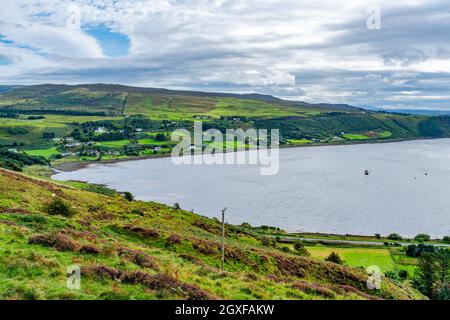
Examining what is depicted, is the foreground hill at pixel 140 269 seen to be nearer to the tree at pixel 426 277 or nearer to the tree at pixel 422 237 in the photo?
the tree at pixel 426 277

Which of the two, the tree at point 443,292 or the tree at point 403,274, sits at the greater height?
the tree at point 443,292

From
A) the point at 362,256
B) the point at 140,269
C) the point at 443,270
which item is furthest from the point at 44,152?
the point at 140,269

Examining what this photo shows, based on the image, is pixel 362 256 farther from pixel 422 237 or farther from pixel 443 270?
pixel 422 237

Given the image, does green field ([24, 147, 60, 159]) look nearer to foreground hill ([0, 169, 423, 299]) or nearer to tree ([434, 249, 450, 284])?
foreground hill ([0, 169, 423, 299])

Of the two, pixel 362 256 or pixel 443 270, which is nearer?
pixel 443 270

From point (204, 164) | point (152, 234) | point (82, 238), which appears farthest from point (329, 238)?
point (204, 164)

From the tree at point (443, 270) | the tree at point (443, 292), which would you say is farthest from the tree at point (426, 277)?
the tree at point (443, 292)

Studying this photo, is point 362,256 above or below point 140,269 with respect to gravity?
below

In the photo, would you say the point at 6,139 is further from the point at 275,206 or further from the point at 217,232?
the point at 217,232
